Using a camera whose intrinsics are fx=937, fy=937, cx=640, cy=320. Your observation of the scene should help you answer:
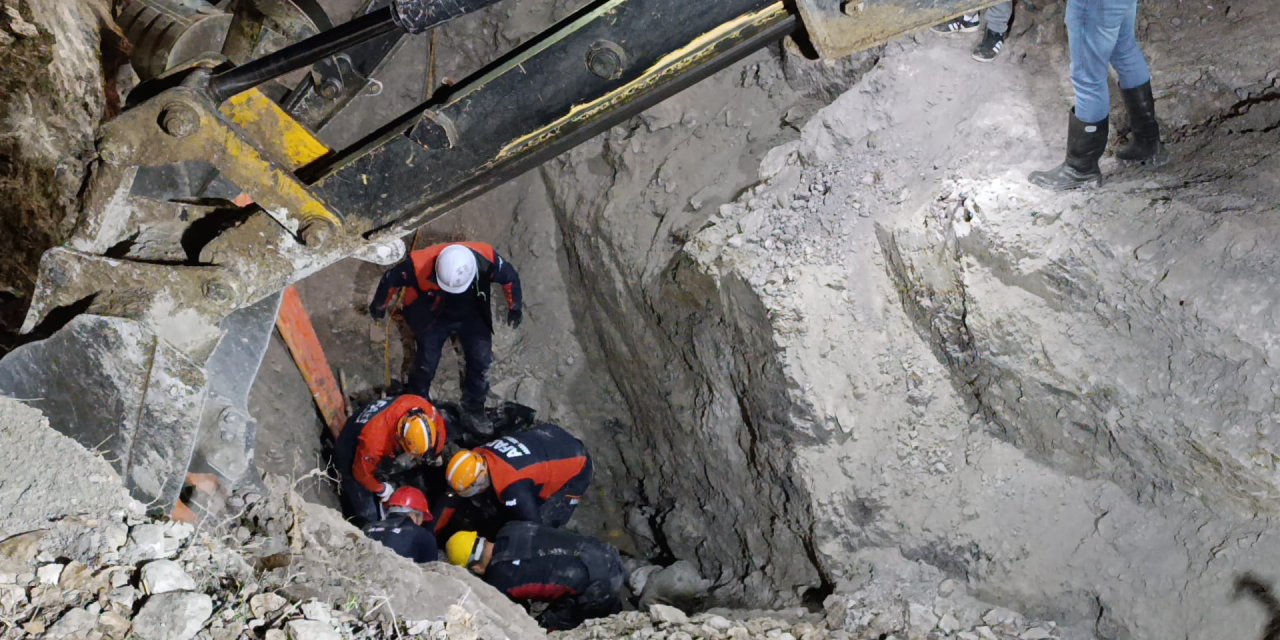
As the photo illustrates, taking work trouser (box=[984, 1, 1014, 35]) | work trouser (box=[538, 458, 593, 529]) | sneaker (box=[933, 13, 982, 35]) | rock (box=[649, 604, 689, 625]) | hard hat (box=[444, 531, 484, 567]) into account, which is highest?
sneaker (box=[933, 13, 982, 35])

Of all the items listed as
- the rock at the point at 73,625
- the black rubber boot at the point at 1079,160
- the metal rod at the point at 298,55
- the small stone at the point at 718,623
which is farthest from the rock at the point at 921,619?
the metal rod at the point at 298,55

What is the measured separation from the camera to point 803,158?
489 cm

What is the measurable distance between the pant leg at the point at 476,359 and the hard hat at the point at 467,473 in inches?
59.1

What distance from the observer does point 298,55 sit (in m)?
2.24

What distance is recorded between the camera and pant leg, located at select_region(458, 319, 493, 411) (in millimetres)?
6422

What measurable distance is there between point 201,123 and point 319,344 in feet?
14.3

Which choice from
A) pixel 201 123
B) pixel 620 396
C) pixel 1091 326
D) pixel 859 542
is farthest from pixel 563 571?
pixel 201 123

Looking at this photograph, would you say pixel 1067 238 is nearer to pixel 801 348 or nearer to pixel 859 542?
pixel 801 348

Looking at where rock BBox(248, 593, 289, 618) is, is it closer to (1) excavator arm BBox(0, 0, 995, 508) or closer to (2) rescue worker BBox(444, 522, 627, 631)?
(1) excavator arm BBox(0, 0, 995, 508)

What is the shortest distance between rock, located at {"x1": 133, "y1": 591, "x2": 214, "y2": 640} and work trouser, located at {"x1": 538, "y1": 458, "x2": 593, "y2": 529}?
3.32 m

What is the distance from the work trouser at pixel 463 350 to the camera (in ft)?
21.0

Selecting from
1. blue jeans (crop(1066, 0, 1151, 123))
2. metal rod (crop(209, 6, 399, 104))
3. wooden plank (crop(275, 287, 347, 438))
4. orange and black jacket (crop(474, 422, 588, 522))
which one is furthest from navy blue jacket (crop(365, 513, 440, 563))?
blue jeans (crop(1066, 0, 1151, 123))

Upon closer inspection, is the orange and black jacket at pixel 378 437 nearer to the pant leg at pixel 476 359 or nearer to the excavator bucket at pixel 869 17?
the pant leg at pixel 476 359

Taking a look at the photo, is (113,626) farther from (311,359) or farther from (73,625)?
(311,359)
